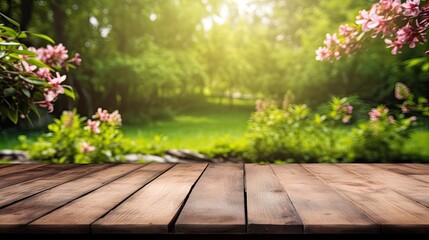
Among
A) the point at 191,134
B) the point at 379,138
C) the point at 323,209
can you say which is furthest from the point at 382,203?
the point at 191,134

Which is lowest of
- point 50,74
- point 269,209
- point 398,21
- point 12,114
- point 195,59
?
point 269,209

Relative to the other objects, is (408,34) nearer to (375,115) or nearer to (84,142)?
(375,115)

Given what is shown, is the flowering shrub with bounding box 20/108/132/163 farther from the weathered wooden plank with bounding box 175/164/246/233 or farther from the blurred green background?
the weathered wooden plank with bounding box 175/164/246/233

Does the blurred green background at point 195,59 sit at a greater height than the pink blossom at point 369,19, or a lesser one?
greater

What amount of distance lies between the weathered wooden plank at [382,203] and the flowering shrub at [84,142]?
243 centimetres

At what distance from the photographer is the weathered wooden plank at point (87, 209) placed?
94 cm

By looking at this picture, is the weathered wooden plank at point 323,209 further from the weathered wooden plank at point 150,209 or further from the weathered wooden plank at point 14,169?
the weathered wooden plank at point 14,169

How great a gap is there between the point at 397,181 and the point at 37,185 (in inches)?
55.6

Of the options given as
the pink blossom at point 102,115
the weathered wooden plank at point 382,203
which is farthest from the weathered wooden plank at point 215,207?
the pink blossom at point 102,115

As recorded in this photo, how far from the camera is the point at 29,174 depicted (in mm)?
1790

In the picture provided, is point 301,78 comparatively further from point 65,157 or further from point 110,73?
point 65,157

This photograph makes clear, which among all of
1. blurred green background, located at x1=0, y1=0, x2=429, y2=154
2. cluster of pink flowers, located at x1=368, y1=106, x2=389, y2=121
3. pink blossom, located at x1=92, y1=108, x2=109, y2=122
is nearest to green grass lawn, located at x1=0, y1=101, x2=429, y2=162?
blurred green background, located at x1=0, y1=0, x2=429, y2=154

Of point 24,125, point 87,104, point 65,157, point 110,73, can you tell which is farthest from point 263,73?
point 65,157

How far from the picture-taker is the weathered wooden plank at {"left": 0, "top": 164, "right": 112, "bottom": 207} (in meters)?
1.28
